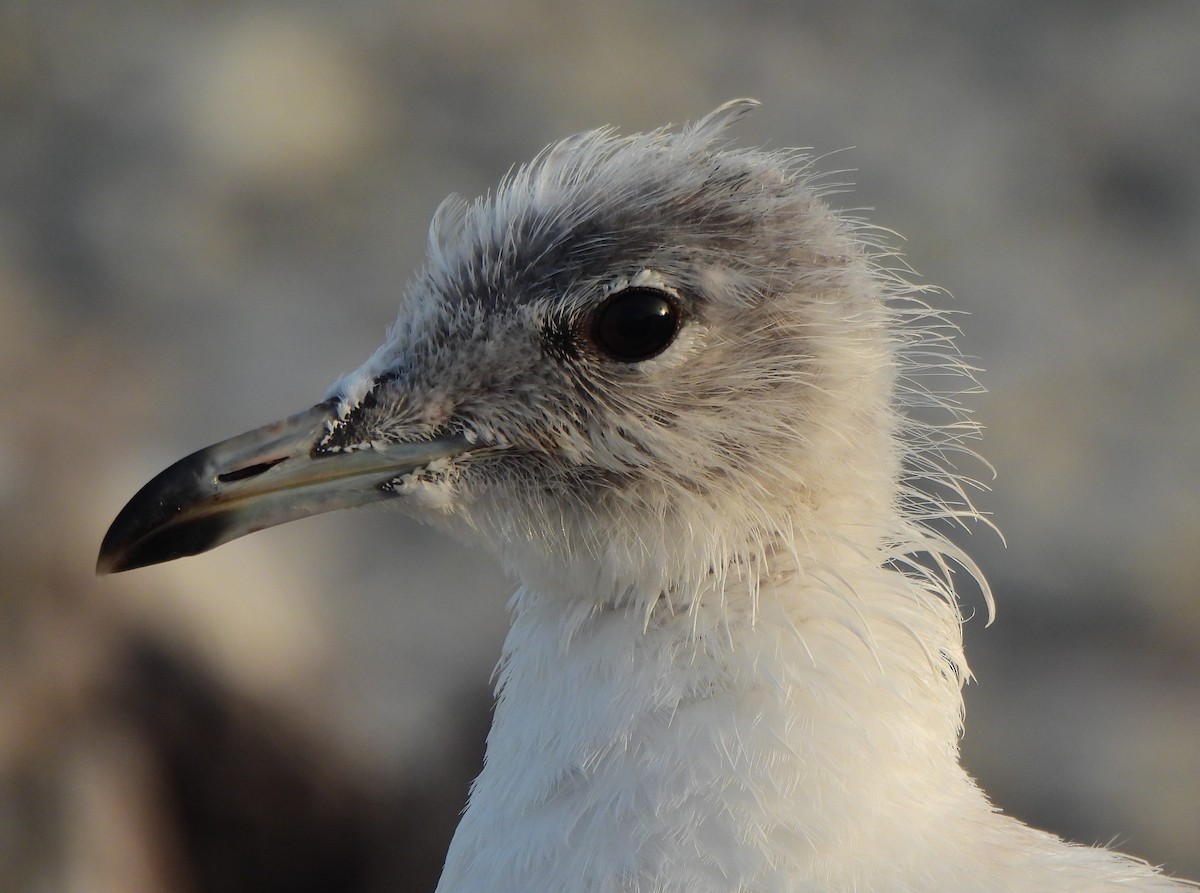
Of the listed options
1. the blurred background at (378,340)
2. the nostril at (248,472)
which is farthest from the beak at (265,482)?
the blurred background at (378,340)

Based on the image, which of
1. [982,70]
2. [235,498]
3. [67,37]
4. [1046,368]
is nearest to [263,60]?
[67,37]

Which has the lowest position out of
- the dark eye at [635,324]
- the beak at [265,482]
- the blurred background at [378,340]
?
the beak at [265,482]

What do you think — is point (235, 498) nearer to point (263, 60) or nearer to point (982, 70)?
point (263, 60)

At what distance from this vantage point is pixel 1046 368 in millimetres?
5125

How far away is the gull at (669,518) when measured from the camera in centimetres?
165

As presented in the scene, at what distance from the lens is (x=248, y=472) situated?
5.80ft

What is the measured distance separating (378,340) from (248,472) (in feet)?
10.5

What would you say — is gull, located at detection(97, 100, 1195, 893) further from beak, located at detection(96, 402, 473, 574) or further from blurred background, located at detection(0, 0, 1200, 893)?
blurred background, located at detection(0, 0, 1200, 893)

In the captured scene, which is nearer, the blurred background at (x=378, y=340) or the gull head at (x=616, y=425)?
the gull head at (x=616, y=425)

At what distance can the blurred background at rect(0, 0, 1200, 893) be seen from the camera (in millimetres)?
3504

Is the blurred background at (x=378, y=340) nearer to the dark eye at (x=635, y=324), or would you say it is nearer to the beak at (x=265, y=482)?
the beak at (x=265, y=482)

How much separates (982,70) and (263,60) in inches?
139

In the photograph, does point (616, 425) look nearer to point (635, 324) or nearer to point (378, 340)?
point (635, 324)

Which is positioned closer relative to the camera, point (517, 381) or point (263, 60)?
point (517, 381)
